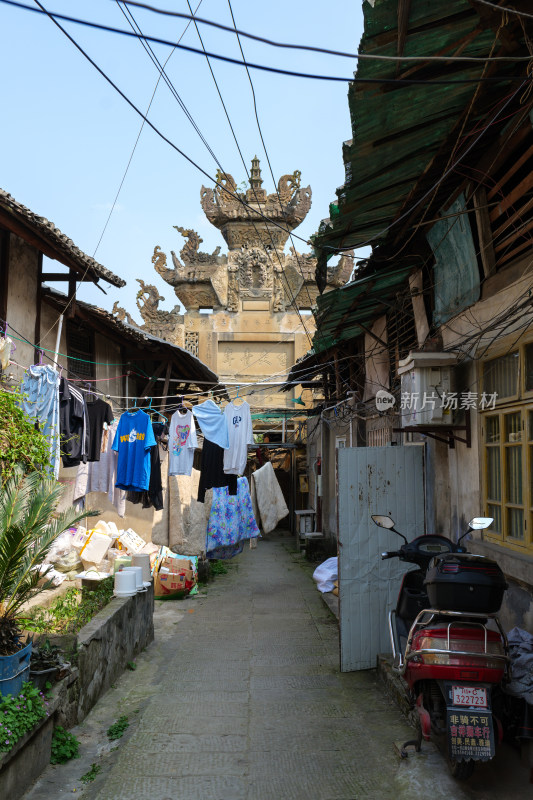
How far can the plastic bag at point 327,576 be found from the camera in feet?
35.9

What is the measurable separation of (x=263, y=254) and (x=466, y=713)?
69.6 feet

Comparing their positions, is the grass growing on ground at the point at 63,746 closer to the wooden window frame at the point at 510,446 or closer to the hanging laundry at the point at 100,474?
the wooden window frame at the point at 510,446

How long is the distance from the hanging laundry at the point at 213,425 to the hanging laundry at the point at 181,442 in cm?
55

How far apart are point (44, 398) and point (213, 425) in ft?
10.1

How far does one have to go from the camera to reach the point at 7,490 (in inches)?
198

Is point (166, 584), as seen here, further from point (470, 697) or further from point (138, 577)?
point (470, 697)

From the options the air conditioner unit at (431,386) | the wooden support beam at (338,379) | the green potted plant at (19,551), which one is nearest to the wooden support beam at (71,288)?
the green potted plant at (19,551)

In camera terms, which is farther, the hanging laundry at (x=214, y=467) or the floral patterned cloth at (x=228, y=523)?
the floral patterned cloth at (x=228, y=523)

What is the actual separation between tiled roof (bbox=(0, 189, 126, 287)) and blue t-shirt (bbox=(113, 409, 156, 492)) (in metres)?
2.30

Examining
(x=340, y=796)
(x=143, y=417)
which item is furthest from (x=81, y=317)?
(x=340, y=796)

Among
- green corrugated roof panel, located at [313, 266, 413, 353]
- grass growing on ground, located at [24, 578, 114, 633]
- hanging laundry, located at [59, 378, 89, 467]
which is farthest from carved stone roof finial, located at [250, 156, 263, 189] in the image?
grass growing on ground, located at [24, 578, 114, 633]

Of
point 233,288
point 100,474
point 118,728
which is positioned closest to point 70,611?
point 118,728

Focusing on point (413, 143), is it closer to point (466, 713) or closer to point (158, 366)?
point (466, 713)

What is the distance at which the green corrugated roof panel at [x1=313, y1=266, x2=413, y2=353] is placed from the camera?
746 centimetres
